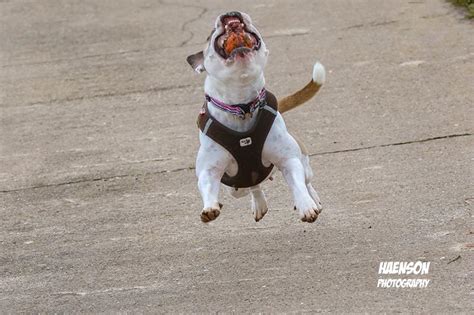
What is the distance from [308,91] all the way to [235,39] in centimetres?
121

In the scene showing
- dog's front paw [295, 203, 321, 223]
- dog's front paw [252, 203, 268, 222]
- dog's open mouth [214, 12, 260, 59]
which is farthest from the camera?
dog's front paw [252, 203, 268, 222]

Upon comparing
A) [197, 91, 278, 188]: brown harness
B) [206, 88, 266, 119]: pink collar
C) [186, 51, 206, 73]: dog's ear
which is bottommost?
[197, 91, 278, 188]: brown harness

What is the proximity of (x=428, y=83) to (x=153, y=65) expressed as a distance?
308cm

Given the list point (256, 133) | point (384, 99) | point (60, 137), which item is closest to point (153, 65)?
point (60, 137)

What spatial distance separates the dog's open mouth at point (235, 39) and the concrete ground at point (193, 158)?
1.69 m

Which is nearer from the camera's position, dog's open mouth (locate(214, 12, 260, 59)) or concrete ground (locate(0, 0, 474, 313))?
dog's open mouth (locate(214, 12, 260, 59))

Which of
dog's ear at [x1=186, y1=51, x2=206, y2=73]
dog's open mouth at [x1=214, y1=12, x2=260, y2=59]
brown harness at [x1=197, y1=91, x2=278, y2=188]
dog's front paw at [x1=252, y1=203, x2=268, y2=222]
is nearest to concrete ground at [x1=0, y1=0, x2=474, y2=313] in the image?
dog's front paw at [x1=252, y1=203, x2=268, y2=222]

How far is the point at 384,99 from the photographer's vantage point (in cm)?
1027

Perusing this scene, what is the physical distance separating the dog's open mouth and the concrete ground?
1685mm

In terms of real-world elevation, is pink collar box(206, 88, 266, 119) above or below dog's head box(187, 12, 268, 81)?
below

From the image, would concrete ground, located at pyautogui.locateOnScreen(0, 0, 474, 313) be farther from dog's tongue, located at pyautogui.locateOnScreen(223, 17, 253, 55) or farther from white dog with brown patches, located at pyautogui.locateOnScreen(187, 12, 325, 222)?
dog's tongue, located at pyautogui.locateOnScreen(223, 17, 253, 55)

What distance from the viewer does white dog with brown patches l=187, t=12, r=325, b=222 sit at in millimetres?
5578

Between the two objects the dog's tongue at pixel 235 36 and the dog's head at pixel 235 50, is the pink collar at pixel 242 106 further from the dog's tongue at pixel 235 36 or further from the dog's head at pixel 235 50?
the dog's tongue at pixel 235 36

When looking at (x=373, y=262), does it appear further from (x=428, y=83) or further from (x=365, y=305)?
(x=428, y=83)
